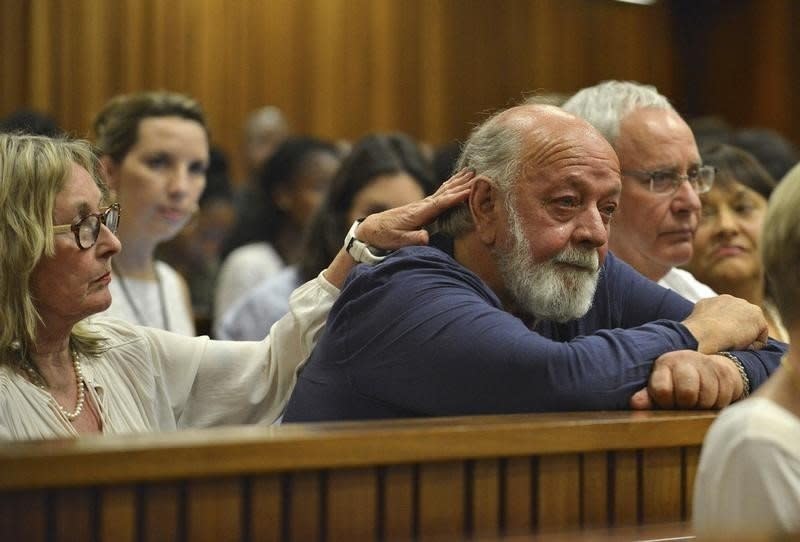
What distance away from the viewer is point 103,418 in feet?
8.09

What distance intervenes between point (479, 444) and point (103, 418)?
3.00 feet

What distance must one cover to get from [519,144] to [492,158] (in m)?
0.07

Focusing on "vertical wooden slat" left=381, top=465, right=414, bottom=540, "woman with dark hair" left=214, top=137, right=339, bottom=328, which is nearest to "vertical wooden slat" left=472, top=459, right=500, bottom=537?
"vertical wooden slat" left=381, top=465, right=414, bottom=540

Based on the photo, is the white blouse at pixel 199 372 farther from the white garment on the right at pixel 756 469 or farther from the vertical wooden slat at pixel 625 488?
the white garment on the right at pixel 756 469

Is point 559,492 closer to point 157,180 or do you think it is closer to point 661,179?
point 661,179

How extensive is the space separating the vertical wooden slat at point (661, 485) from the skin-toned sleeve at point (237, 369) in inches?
33.5

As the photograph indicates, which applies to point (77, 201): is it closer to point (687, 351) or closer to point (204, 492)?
point (204, 492)

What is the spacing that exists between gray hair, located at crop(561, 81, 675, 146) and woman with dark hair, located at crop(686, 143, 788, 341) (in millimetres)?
435

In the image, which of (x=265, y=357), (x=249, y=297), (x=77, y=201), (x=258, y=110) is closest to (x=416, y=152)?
(x=249, y=297)

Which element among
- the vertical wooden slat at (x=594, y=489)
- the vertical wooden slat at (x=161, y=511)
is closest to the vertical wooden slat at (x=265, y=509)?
the vertical wooden slat at (x=161, y=511)

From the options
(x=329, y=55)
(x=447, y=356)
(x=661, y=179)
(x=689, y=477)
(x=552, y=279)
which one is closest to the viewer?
(x=689, y=477)

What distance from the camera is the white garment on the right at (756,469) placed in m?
1.52

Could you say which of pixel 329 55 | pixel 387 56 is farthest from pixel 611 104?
pixel 387 56

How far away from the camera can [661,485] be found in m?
2.07
